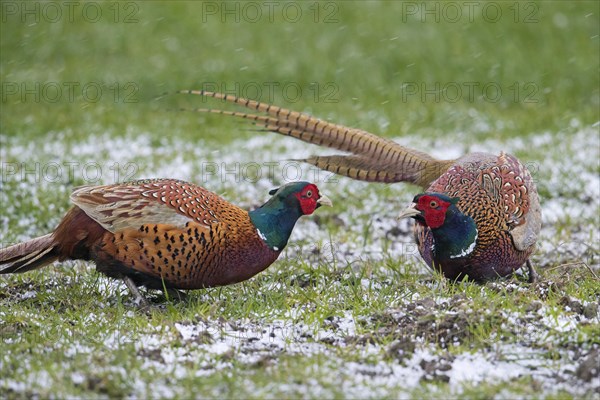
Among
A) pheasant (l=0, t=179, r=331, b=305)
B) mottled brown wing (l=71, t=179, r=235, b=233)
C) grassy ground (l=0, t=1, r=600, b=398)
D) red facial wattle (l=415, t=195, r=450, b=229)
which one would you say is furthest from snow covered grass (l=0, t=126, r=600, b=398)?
mottled brown wing (l=71, t=179, r=235, b=233)

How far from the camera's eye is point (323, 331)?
3951 mm

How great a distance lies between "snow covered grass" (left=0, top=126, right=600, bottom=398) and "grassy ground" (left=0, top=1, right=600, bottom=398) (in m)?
0.01

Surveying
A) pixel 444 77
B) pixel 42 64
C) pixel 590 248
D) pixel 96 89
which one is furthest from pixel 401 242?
pixel 42 64

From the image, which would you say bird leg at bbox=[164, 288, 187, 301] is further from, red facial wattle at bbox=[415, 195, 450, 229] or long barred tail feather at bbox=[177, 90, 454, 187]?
red facial wattle at bbox=[415, 195, 450, 229]

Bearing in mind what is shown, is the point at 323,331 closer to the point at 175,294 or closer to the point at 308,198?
the point at 308,198

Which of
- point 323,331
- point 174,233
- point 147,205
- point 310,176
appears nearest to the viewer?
point 323,331

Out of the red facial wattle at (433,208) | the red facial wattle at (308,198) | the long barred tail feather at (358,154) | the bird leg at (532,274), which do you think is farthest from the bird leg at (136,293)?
the bird leg at (532,274)

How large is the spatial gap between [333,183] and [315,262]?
189 centimetres

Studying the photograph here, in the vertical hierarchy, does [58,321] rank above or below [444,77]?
below

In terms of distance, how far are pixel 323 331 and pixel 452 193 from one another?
4.52ft

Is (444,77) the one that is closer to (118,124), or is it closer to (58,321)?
(118,124)

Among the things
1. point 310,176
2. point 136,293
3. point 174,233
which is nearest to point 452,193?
point 174,233

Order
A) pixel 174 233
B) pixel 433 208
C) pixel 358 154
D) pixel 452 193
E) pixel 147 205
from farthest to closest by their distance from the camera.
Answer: pixel 358 154 → pixel 452 193 → pixel 433 208 → pixel 147 205 → pixel 174 233

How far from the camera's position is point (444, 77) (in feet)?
34.1
